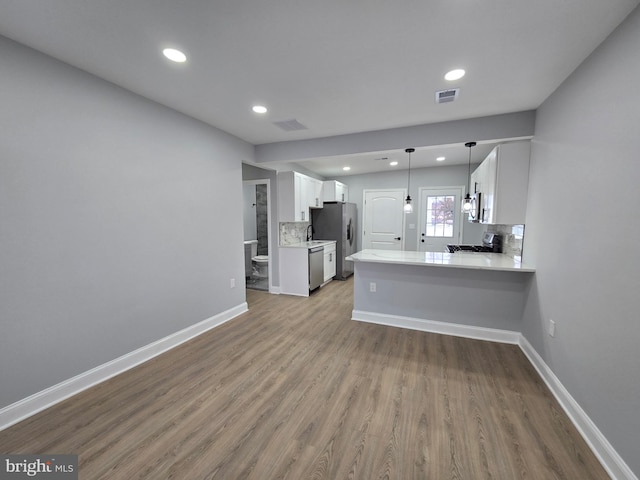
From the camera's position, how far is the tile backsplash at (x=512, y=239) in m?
3.11

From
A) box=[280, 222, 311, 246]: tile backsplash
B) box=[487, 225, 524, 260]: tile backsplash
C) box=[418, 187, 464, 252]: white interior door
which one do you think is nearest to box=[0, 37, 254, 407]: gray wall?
box=[280, 222, 311, 246]: tile backsplash

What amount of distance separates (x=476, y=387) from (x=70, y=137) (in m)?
3.87

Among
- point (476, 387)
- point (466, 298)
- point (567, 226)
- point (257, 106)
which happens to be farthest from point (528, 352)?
point (257, 106)

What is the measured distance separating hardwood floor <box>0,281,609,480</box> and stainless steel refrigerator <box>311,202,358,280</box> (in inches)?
125

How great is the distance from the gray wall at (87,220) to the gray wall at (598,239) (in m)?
3.61

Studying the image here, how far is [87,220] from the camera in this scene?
2.13m

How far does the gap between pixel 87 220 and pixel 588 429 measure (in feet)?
12.9

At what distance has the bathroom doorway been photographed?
6.03 meters

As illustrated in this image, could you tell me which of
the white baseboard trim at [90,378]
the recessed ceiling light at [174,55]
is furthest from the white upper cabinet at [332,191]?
the recessed ceiling light at [174,55]

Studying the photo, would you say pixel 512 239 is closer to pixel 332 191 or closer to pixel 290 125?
pixel 290 125

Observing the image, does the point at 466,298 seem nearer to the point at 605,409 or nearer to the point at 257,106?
the point at 605,409

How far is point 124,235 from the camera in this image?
2.39 meters

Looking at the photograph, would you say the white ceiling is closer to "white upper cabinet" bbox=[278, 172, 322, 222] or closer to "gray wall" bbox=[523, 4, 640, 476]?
"gray wall" bbox=[523, 4, 640, 476]

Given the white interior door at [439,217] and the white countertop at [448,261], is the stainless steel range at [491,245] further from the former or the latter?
the white interior door at [439,217]
